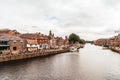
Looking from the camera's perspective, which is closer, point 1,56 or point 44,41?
point 1,56

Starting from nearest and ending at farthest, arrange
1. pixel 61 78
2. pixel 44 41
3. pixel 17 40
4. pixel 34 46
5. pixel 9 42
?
pixel 61 78 < pixel 9 42 < pixel 17 40 < pixel 34 46 < pixel 44 41

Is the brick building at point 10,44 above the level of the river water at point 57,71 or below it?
above

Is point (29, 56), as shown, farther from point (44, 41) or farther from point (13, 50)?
point (44, 41)

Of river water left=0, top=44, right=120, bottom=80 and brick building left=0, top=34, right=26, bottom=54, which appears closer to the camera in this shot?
river water left=0, top=44, right=120, bottom=80

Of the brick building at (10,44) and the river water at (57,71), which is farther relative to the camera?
the brick building at (10,44)

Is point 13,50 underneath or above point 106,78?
above

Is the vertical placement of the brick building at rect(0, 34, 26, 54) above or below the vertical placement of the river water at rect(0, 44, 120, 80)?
above

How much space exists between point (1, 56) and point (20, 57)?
35.6ft

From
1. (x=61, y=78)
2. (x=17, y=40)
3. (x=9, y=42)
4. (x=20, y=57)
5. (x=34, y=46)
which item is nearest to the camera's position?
(x=61, y=78)

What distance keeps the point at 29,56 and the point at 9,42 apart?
30.8 feet

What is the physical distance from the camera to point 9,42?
2928 inches

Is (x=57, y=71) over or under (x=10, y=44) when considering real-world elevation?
under

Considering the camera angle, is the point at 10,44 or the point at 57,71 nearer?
the point at 57,71

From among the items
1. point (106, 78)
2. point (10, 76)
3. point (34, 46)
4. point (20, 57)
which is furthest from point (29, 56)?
point (106, 78)
